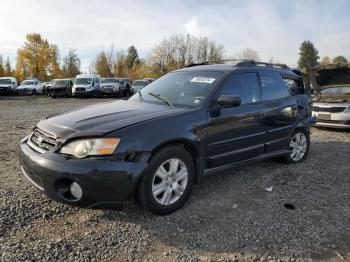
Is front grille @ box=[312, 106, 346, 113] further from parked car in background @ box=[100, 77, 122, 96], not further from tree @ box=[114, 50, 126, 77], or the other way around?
tree @ box=[114, 50, 126, 77]

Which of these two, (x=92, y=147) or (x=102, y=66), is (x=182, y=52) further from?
(x=92, y=147)

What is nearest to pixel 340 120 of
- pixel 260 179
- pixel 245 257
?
pixel 260 179

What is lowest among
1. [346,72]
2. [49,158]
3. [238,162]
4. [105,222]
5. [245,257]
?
[245,257]

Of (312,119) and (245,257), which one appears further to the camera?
(312,119)

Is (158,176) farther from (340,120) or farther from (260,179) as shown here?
(340,120)

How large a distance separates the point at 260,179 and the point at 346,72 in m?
6.14

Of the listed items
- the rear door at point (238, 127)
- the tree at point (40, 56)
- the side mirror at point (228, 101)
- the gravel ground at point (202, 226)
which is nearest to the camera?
the gravel ground at point (202, 226)

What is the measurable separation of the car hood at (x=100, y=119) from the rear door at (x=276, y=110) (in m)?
1.63

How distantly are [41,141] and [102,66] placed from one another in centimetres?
6844

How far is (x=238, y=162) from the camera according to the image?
4.65 m

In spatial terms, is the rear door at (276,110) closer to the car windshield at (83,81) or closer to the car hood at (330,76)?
the car hood at (330,76)

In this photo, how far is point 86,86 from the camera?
88.1 ft

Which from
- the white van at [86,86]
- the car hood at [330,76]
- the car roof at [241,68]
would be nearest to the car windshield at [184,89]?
the car roof at [241,68]

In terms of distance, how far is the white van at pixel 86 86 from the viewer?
26.8 meters
